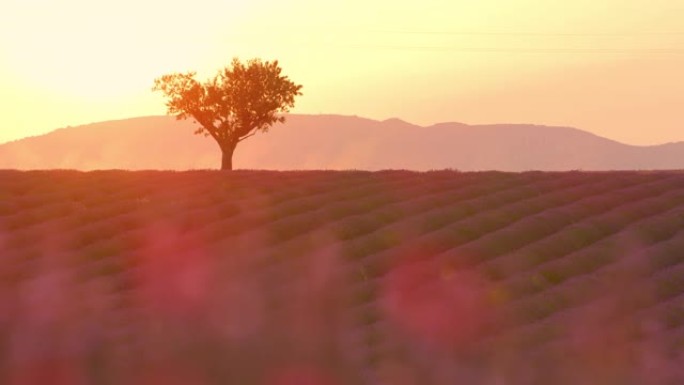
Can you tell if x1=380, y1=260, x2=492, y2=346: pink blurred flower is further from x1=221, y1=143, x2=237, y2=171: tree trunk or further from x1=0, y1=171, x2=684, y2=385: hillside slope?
x1=221, y1=143, x2=237, y2=171: tree trunk

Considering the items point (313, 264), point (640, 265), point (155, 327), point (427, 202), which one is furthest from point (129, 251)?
point (155, 327)

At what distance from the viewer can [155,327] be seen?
7.96 metres

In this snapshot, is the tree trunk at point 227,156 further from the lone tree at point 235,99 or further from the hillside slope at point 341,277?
the hillside slope at point 341,277

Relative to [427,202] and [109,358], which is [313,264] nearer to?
[427,202]

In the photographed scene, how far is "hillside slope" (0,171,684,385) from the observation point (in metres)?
7.32

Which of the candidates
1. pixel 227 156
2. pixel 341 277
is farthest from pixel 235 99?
pixel 341 277

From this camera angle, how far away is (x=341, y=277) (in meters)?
18.3

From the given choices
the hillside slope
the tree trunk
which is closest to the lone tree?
the tree trunk

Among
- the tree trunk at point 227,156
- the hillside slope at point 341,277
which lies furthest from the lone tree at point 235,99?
the hillside slope at point 341,277

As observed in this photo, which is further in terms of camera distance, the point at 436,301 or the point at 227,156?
the point at 227,156

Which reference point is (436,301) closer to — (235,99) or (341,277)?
(341,277)

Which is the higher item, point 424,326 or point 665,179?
point 665,179

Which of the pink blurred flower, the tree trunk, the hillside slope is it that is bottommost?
the pink blurred flower

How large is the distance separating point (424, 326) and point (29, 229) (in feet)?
34.7
